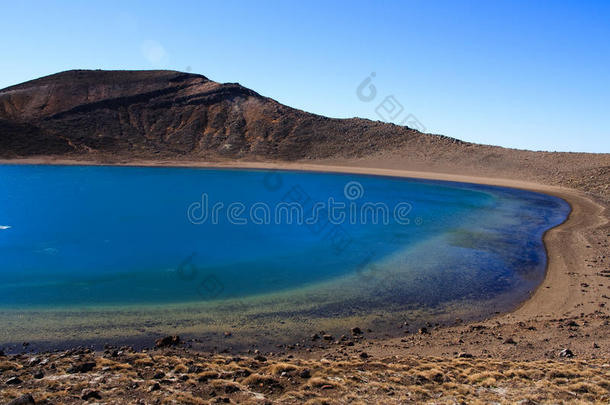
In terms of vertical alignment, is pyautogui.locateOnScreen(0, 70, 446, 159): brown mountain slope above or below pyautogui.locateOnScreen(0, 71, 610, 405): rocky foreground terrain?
above

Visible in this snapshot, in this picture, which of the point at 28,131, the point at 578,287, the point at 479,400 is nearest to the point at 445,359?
the point at 479,400

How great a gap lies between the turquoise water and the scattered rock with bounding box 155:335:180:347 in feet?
9.76

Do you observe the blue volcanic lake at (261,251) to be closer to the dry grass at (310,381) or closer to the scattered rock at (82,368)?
the scattered rock at (82,368)

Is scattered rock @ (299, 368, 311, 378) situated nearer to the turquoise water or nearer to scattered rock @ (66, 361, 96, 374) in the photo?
scattered rock @ (66, 361, 96, 374)

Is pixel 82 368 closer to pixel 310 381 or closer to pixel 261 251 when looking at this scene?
pixel 310 381

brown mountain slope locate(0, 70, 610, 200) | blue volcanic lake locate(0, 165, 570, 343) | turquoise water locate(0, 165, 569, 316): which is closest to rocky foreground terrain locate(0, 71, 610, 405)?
blue volcanic lake locate(0, 165, 570, 343)

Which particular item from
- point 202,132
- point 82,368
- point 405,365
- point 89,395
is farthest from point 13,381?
point 202,132

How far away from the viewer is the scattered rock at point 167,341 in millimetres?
10258

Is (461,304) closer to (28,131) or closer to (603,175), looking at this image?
(603,175)

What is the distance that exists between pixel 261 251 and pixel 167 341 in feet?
32.0

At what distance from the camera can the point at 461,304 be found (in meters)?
14.2

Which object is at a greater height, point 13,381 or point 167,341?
point 13,381

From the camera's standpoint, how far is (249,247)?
2069cm

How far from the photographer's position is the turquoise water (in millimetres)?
14766
